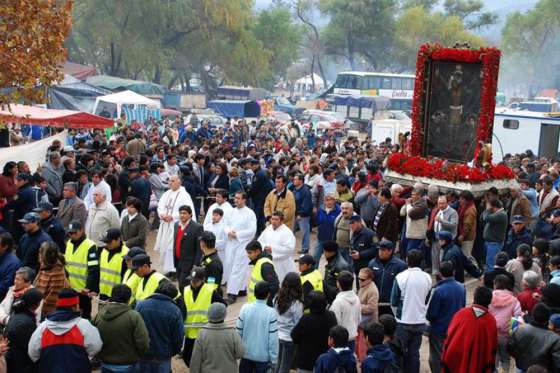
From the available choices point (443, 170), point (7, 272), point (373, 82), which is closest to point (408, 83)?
point (373, 82)

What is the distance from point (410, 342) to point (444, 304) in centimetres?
61

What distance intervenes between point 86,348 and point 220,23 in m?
49.4

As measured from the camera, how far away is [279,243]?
10.7 m

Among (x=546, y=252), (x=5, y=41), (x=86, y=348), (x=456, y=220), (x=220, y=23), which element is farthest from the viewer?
(x=220, y=23)

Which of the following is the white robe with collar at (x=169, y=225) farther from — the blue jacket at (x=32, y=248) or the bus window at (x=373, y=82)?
the bus window at (x=373, y=82)

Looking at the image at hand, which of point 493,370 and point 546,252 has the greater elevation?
point 546,252

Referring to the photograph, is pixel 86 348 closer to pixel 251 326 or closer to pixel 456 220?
pixel 251 326

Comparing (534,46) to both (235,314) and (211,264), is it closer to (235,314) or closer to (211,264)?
(235,314)

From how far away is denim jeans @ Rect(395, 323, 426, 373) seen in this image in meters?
8.69

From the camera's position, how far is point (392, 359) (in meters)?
7.07

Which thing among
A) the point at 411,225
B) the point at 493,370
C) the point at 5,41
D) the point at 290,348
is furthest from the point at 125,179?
the point at 493,370

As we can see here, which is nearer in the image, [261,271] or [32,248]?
[261,271]

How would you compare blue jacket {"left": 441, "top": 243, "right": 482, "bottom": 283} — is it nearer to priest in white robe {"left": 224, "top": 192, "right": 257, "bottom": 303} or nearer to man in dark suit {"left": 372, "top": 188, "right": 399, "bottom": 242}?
man in dark suit {"left": 372, "top": 188, "right": 399, "bottom": 242}

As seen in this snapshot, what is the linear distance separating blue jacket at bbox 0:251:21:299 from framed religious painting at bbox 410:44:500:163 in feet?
34.7
